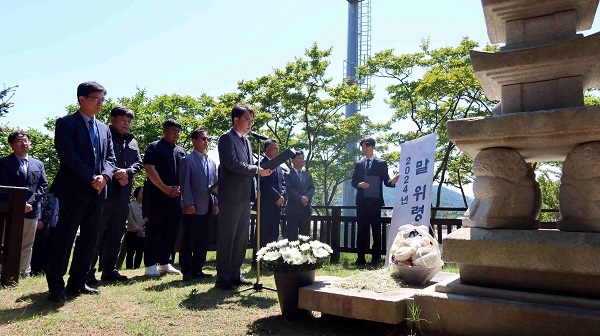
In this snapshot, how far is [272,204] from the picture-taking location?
22.2ft

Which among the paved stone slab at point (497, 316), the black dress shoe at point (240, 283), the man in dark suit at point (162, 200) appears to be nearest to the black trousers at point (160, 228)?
the man in dark suit at point (162, 200)

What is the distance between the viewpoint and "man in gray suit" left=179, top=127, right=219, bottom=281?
532cm

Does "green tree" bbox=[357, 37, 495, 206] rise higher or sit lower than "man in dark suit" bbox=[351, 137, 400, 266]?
higher

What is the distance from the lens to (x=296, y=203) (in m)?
7.44

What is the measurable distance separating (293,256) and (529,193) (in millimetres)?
1691

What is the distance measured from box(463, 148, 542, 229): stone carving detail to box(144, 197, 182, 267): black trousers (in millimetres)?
3848

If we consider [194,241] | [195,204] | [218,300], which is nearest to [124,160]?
[195,204]

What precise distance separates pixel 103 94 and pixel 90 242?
1386 mm

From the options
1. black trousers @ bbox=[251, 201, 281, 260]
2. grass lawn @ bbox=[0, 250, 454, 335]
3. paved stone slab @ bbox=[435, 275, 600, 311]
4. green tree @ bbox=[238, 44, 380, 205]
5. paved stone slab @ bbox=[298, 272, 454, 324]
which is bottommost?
grass lawn @ bbox=[0, 250, 454, 335]

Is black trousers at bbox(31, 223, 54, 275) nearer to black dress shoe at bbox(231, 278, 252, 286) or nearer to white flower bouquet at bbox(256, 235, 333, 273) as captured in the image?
black dress shoe at bbox(231, 278, 252, 286)

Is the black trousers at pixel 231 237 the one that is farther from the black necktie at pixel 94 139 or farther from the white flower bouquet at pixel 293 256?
the black necktie at pixel 94 139

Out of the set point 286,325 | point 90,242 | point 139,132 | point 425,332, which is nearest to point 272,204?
point 90,242

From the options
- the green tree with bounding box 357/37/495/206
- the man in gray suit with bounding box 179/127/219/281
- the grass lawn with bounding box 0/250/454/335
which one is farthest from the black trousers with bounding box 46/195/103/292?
the green tree with bounding box 357/37/495/206

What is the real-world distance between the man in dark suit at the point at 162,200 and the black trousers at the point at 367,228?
3318 millimetres
